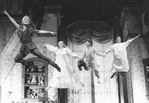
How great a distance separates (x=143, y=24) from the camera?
877 cm

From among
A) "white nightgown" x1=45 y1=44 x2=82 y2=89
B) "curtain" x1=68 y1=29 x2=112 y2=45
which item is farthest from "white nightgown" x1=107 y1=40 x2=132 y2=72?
"curtain" x1=68 y1=29 x2=112 y2=45

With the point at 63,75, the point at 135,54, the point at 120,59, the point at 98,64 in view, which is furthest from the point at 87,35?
the point at 63,75

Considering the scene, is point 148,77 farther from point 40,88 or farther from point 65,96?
point 40,88

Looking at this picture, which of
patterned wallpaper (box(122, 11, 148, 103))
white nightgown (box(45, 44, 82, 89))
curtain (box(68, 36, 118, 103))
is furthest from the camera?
curtain (box(68, 36, 118, 103))

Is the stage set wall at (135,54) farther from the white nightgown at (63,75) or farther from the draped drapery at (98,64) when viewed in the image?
the white nightgown at (63,75)

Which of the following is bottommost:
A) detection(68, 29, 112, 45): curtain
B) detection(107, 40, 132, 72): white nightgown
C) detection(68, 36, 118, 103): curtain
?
detection(68, 36, 118, 103): curtain

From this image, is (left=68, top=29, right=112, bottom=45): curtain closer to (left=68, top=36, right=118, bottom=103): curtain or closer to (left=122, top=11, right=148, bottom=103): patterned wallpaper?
(left=68, top=36, right=118, bottom=103): curtain

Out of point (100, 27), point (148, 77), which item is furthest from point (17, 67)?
point (148, 77)

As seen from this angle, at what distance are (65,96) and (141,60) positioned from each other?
313cm

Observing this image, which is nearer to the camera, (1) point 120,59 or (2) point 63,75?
(2) point 63,75

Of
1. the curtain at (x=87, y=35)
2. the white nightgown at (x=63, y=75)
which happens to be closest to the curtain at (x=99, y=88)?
the curtain at (x=87, y=35)

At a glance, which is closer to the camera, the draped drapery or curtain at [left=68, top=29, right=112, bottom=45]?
the draped drapery

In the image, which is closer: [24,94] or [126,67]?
[126,67]

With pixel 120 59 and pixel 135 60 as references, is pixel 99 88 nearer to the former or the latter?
pixel 135 60
